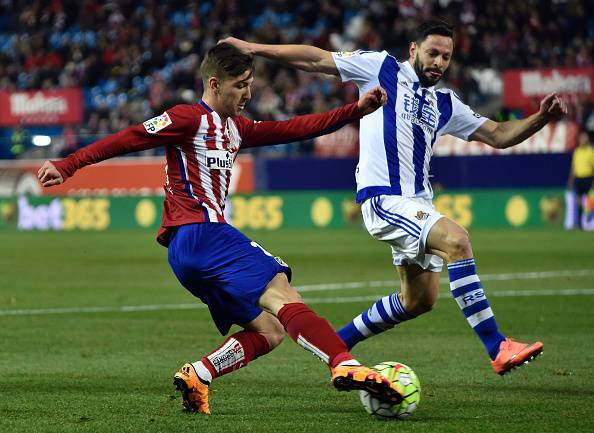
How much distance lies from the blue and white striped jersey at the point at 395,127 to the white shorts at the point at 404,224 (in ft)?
0.29

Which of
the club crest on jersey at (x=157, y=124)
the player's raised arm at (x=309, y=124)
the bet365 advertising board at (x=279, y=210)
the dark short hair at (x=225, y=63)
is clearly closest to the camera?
the club crest on jersey at (x=157, y=124)

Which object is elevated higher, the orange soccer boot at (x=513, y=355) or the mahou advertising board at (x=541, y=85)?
the mahou advertising board at (x=541, y=85)

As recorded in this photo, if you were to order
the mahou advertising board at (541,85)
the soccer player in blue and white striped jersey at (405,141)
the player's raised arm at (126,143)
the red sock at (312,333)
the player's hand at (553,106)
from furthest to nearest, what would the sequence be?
the mahou advertising board at (541,85) → the player's hand at (553,106) → the soccer player in blue and white striped jersey at (405,141) → the player's raised arm at (126,143) → the red sock at (312,333)

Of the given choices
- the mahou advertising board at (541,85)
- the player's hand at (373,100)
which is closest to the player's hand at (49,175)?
the player's hand at (373,100)

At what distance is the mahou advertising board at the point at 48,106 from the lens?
31094 mm

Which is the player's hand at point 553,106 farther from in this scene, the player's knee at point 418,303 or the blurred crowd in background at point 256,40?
the blurred crowd in background at point 256,40

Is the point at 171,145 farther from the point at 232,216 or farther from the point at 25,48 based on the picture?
the point at 25,48

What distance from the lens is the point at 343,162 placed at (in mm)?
25906

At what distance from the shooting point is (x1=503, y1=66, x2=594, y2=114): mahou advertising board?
24.9 meters

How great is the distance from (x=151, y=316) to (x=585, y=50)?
17.0 meters

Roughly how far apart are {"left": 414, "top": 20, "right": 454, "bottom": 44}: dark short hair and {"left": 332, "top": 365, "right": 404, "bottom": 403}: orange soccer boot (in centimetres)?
277

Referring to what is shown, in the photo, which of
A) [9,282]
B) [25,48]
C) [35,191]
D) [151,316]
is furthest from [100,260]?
[25,48]

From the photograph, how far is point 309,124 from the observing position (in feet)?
20.3

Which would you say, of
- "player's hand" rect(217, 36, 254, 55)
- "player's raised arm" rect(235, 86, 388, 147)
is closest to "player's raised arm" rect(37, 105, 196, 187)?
"player's raised arm" rect(235, 86, 388, 147)
